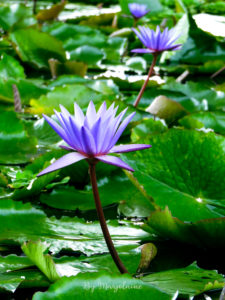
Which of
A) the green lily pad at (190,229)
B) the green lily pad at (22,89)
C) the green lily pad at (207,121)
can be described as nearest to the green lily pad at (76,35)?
the green lily pad at (22,89)

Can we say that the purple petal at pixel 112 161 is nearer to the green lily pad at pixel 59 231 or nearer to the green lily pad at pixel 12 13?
the green lily pad at pixel 59 231

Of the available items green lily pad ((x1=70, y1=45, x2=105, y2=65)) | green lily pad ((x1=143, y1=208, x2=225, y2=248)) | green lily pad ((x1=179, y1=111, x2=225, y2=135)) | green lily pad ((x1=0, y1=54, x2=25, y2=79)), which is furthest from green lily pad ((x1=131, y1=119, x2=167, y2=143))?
green lily pad ((x1=70, y1=45, x2=105, y2=65))

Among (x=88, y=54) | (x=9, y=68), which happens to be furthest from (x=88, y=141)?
(x=88, y=54)

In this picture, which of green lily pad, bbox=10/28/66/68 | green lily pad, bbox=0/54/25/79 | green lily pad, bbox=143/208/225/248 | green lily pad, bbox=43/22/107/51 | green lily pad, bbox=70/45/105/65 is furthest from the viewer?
green lily pad, bbox=43/22/107/51

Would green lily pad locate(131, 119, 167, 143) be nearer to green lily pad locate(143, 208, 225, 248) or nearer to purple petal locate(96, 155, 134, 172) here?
green lily pad locate(143, 208, 225, 248)

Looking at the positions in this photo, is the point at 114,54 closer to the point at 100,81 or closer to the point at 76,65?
the point at 76,65

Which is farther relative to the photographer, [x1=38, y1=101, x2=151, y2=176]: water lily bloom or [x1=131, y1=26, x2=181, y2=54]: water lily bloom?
[x1=131, y1=26, x2=181, y2=54]: water lily bloom

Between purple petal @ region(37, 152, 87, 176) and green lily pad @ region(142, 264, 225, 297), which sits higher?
purple petal @ region(37, 152, 87, 176)
